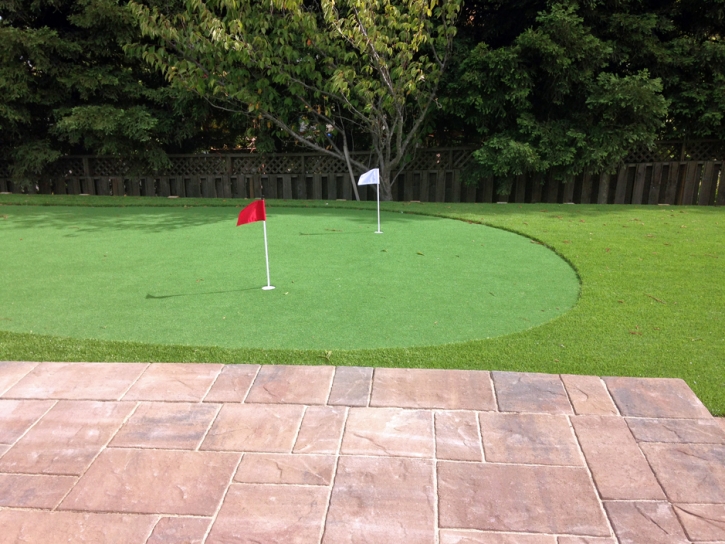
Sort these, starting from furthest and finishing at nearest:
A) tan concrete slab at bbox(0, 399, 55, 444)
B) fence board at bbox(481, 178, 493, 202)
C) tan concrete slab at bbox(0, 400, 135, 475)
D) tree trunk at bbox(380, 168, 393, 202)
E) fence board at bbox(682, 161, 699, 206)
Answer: fence board at bbox(481, 178, 493, 202), tree trunk at bbox(380, 168, 393, 202), fence board at bbox(682, 161, 699, 206), tan concrete slab at bbox(0, 399, 55, 444), tan concrete slab at bbox(0, 400, 135, 475)

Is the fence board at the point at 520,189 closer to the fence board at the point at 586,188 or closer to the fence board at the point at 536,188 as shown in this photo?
the fence board at the point at 536,188

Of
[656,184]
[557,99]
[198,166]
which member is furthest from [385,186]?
[656,184]

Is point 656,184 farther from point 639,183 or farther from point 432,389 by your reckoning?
point 432,389

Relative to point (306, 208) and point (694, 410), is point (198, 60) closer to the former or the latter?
point (306, 208)

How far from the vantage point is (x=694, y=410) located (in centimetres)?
253

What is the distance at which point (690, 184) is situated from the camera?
10.5 metres

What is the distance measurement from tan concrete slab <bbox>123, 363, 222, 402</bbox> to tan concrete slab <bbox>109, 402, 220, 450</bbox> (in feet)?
0.24

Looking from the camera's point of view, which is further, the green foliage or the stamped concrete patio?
the green foliage

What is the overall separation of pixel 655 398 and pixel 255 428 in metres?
1.94

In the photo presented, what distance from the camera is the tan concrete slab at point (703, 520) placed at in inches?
70.2

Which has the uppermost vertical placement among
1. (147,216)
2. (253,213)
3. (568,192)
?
(253,213)

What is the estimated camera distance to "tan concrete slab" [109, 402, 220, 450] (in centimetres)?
233

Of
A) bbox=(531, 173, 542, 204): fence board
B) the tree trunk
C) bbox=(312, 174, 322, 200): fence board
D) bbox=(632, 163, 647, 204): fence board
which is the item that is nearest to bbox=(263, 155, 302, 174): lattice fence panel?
bbox=(312, 174, 322, 200): fence board

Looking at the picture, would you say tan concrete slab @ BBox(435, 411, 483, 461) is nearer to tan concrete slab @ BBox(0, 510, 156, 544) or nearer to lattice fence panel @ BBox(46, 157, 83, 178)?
tan concrete slab @ BBox(0, 510, 156, 544)
